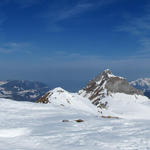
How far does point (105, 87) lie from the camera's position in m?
169

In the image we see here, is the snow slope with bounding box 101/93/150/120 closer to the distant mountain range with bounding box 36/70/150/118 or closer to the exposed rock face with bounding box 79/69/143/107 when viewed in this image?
the distant mountain range with bounding box 36/70/150/118

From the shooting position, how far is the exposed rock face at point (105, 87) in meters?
165

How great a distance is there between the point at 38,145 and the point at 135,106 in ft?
444

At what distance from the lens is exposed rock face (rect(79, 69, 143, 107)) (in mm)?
164863

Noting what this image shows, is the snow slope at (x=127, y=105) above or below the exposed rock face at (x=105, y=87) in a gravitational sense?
below

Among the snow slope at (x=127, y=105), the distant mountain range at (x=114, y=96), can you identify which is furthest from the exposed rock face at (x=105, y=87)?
the snow slope at (x=127, y=105)

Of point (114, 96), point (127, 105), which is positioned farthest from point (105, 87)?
point (127, 105)

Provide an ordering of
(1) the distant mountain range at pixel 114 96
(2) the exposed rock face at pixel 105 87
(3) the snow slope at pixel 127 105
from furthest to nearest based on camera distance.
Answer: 1. (2) the exposed rock face at pixel 105 87
2. (1) the distant mountain range at pixel 114 96
3. (3) the snow slope at pixel 127 105

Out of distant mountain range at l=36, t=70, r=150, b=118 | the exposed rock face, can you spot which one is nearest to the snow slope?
distant mountain range at l=36, t=70, r=150, b=118

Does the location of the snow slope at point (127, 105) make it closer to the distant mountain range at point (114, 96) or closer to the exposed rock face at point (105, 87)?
the distant mountain range at point (114, 96)

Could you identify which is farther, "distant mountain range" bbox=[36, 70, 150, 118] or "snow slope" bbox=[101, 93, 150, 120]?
"distant mountain range" bbox=[36, 70, 150, 118]

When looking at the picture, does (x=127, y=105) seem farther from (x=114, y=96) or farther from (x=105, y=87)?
(x=105, y=87)

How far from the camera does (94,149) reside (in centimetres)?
1340

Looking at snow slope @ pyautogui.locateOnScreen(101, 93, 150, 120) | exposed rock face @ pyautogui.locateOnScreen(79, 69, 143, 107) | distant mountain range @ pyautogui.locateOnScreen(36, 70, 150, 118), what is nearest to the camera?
snow slope @ pyautogui.locateOnScreen(101, 93, 150, 120)
